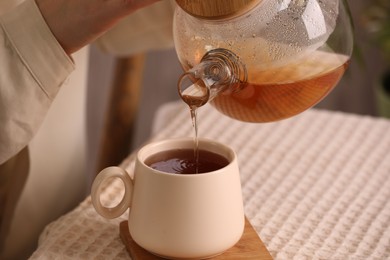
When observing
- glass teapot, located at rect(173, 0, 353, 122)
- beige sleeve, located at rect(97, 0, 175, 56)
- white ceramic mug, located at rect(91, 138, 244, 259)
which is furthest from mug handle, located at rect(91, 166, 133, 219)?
beige sleeve, located at rect(97, 0, 175, 56)

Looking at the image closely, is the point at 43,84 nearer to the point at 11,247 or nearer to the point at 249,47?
the point at 249,47

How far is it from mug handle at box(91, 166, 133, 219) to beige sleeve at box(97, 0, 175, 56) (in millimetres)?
391

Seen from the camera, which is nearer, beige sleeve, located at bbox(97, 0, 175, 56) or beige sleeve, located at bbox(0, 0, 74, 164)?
beige sleeve, located at bbox(0, 0, 74, 164)

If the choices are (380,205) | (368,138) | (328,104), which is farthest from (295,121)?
(328,104)

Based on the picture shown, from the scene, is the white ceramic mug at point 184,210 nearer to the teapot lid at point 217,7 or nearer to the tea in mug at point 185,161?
the tea in mug at point 185,161

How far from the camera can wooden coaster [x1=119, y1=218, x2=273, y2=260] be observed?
2.27 feet

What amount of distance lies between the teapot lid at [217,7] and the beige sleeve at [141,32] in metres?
0.39

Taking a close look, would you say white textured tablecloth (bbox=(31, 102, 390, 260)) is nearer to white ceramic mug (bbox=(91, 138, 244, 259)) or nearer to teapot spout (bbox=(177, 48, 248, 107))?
white ceramic mug (bbox=(91, 138, 244, 259))

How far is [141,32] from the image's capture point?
1074mm

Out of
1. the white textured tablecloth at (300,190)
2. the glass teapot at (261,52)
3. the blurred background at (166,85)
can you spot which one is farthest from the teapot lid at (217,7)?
the blurred background at (166,85)

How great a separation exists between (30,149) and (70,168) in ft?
0.40

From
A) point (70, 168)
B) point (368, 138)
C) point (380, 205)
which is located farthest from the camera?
point (70, 168)

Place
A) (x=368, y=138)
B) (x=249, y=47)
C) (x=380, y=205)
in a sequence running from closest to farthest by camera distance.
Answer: (x=249, y=47), (x=380, y=205), (x=368, y=138)

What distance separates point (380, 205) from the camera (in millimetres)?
831
